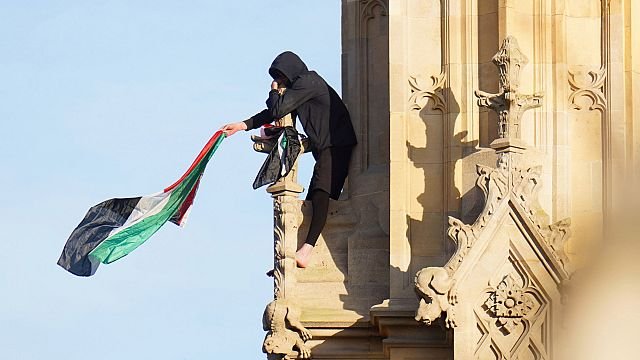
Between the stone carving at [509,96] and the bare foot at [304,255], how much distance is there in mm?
3012

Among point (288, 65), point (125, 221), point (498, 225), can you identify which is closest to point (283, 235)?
point (288, 65)

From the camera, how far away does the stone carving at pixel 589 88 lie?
33938 mm

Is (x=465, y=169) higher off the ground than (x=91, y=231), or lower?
higher

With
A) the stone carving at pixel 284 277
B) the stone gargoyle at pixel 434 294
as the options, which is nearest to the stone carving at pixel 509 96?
the stone gargoyle at pixel 434 294

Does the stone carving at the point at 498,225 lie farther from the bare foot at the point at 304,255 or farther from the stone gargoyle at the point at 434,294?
the bare foot at the point at 304,255

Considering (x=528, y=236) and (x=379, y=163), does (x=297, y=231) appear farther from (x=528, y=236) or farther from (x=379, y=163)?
(x=528, y=236)

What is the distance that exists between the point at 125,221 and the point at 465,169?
478 cm

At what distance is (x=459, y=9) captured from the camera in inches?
1352

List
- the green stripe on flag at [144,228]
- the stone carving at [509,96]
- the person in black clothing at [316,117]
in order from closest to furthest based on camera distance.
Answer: the stone carving at [509,96]
the person in black clothing at [316,117]
the green stripe on flag at [144,228]

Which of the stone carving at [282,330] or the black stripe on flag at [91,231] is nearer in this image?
the stone carving at [282,330]

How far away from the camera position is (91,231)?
119 feet

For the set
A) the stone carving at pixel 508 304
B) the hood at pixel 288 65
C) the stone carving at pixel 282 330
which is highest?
the hood at pixel 288 65

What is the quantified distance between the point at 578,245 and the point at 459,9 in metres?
3.34

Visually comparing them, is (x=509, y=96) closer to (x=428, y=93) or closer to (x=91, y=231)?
(x=428, y=93)
